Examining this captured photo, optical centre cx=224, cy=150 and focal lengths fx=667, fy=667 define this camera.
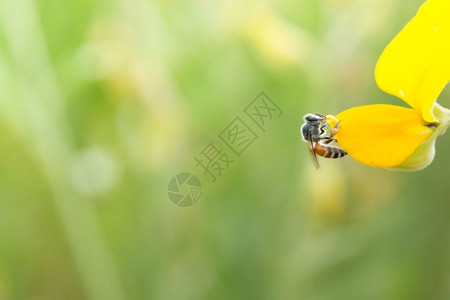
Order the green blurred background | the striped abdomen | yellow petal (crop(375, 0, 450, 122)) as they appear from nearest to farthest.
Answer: yellow petal (crop(375, 0, 450, 122)) < the striped abdomen < the green blurred background

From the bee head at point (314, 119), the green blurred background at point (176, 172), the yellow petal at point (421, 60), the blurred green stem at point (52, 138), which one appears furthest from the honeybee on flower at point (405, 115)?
the blurred green stem at point (52, 138)

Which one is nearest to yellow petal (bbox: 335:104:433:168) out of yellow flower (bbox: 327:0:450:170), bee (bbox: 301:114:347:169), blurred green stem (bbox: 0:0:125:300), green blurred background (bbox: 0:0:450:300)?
yellow flower (bbox: 327:0:450:170)

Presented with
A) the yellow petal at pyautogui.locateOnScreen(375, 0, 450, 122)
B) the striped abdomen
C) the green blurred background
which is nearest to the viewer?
the yellow petal at pyautogui.locateOnScreen(375, 0, 450, 122)

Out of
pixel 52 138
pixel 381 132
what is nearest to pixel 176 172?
pixel 52 138

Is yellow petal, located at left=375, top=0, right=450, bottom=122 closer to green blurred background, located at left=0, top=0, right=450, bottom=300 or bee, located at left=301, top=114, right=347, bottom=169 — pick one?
bee, located at left=301, top=114, right=347, bottom=169

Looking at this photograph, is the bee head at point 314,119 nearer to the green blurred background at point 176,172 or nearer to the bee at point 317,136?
the bee at point 317,136

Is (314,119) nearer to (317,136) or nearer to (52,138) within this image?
(317,136)
